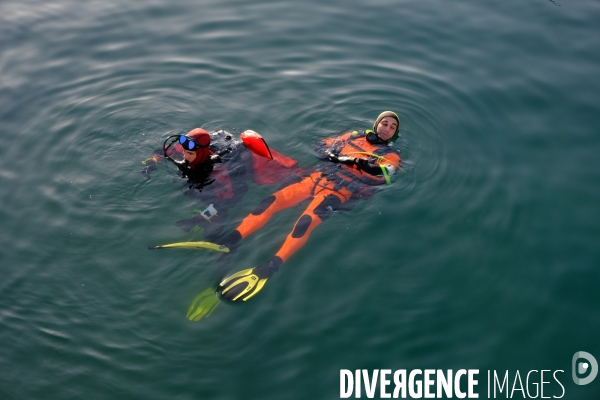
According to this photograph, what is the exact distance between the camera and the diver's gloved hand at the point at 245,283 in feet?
21.9

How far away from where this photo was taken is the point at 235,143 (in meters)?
8.62

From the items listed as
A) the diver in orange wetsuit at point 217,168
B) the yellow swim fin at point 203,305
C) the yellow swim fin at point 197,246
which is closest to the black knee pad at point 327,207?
the diver in orange wetsuit at point 217,168

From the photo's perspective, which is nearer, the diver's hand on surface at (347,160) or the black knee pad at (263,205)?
the black knee pad at (263,205)

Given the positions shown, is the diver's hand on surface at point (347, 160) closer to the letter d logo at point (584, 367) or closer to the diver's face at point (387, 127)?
the diver's face at point (387, 127)

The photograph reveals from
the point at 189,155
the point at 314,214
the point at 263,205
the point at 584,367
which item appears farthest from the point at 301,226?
the point at 584,367

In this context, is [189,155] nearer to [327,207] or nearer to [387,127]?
[327,207]

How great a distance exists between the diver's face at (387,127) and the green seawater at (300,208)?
517mm

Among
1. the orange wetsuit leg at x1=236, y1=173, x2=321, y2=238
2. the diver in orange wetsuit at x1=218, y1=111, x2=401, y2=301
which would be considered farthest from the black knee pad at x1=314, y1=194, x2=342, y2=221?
the orange wetsuit leg at x1=236, y1=173, x2=321, y2=238

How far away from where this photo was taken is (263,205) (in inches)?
307

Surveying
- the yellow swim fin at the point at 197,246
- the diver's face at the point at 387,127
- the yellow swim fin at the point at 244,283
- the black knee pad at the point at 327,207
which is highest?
the diver's face at the point at 387,127

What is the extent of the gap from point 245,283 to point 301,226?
3.94 ft

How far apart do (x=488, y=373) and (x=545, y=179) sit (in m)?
3.82

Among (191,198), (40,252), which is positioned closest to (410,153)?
(191,198)

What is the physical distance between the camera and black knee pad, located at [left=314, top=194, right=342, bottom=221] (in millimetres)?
7707
